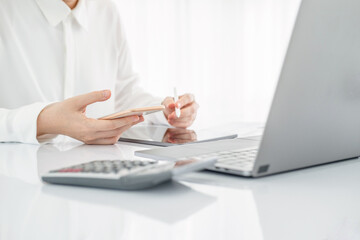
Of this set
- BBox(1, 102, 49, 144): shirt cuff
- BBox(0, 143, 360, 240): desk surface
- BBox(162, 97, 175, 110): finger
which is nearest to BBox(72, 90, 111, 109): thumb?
BBox(1, 102, 49, 144): shirt cuff

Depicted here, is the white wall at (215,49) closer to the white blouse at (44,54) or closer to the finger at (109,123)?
the white blouse at (44,54)

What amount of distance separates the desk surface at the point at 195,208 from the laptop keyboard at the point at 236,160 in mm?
16

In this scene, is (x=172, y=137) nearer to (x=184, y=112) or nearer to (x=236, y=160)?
(x=184, y=112)

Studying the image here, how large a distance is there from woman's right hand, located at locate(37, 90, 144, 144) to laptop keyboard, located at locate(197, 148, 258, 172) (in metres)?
0.37

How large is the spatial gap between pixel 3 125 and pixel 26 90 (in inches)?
24.4

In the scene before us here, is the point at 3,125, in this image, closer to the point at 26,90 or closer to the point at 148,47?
the point at 26,90

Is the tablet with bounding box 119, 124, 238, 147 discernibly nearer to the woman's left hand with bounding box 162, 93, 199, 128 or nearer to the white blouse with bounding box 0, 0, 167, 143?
the woman's left hand with bounding box 162, 93, 199, 128

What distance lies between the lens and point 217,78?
4461mm

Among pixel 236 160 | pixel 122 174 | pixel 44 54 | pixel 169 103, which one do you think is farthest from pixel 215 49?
pixel 122 174

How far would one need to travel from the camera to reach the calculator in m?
0.44

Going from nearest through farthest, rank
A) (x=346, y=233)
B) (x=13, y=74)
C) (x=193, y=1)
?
(x=346, y=233), (x=13, y=74), (x=193, y=1)

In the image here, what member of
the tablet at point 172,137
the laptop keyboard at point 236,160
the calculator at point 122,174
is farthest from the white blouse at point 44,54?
the calculator at point 122,174

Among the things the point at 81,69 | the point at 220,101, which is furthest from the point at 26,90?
the point at 220,101

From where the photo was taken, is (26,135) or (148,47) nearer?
(26,135)
